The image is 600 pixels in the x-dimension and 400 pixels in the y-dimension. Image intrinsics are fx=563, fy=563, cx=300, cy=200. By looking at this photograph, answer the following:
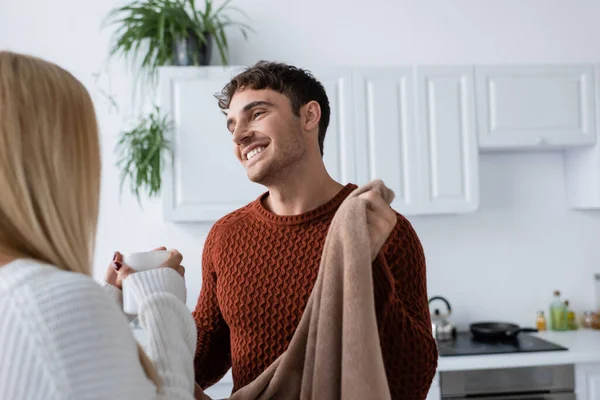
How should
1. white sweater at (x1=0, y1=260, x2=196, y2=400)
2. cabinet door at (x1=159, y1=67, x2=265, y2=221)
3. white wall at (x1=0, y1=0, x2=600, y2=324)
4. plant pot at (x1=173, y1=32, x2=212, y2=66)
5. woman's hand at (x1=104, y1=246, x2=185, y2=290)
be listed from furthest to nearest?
white wall at (x1=0, y1=0, x2=600, y2=324) < plant pot at (x1=173, y1=32, x2=212, y2=66) < cabinet door at (x1=159, y1=67, x2=265, y2=221) < woman's hand at (x1=104, y1=246, x2=185, y2=290) < white sweater at (x1=0, y1=260, x2=196, y2=400)

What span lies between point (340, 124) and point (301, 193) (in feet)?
4.54

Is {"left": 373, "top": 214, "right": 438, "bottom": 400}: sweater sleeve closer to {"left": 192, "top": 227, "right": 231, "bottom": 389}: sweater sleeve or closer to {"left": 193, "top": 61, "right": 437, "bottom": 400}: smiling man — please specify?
{"left": 193, "top": 61, "right": 437, "bottom": 400}: smiling man

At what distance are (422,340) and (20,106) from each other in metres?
0.82

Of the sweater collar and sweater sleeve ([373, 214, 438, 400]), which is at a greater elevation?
the sweater collar

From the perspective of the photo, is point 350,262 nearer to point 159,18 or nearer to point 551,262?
point 159,18

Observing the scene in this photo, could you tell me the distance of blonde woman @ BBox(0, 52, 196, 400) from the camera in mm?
674

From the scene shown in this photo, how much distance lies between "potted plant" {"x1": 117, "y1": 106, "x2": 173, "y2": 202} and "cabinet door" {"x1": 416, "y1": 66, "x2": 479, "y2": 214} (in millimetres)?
1210

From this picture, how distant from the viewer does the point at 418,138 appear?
8.89 feet

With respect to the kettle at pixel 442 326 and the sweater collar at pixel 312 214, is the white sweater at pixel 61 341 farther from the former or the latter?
the kettle at pixel 442 326

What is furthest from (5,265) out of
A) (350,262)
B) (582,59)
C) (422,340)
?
(582,59)

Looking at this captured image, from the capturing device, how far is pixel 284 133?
53.7 inches

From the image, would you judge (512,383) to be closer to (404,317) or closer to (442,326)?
(442,326)

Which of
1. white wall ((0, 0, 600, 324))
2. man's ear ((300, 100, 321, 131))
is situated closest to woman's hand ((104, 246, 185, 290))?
man's ear ((300, 100, 321, 131))

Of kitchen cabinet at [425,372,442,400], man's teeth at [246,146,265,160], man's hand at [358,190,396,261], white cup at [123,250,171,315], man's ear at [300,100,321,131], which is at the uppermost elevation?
man's ear at [300,100,321,131]
